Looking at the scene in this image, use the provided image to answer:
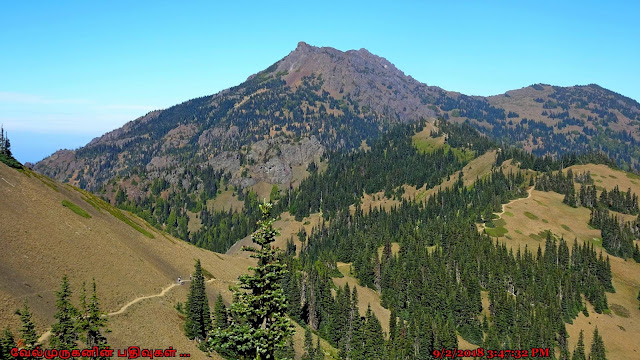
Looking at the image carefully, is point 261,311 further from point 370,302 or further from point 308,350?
point 370,302

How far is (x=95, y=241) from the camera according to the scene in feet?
360

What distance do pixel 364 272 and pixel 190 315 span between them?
114m

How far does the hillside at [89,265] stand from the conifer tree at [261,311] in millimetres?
57144

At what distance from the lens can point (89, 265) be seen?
97125 millimetres

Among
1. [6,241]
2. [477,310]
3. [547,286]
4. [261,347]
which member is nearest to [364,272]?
[477,310]

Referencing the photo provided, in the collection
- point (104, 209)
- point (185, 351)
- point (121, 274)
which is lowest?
point (185, 351)

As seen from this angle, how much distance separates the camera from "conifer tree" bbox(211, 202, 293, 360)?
28.2 metres

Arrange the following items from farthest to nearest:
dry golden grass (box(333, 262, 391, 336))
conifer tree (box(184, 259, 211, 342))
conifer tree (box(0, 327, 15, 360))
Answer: dry golden grass (box(333, 262, 391, 336))
conifer tree (box(184, 259, 211, 342))
conifer tree (box(0, 327, 15, 360))

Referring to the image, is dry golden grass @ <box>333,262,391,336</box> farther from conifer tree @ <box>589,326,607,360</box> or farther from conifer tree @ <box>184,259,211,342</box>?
conifer tree @ <box>184,259,211,342</box>

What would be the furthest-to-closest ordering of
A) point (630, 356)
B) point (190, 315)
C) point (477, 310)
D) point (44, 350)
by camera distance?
1. point (477, 310)
2. point (630, 356)
3. point (190, 315)
4. point (44, 350)

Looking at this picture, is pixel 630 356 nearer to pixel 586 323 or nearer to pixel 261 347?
pixel 586 323
